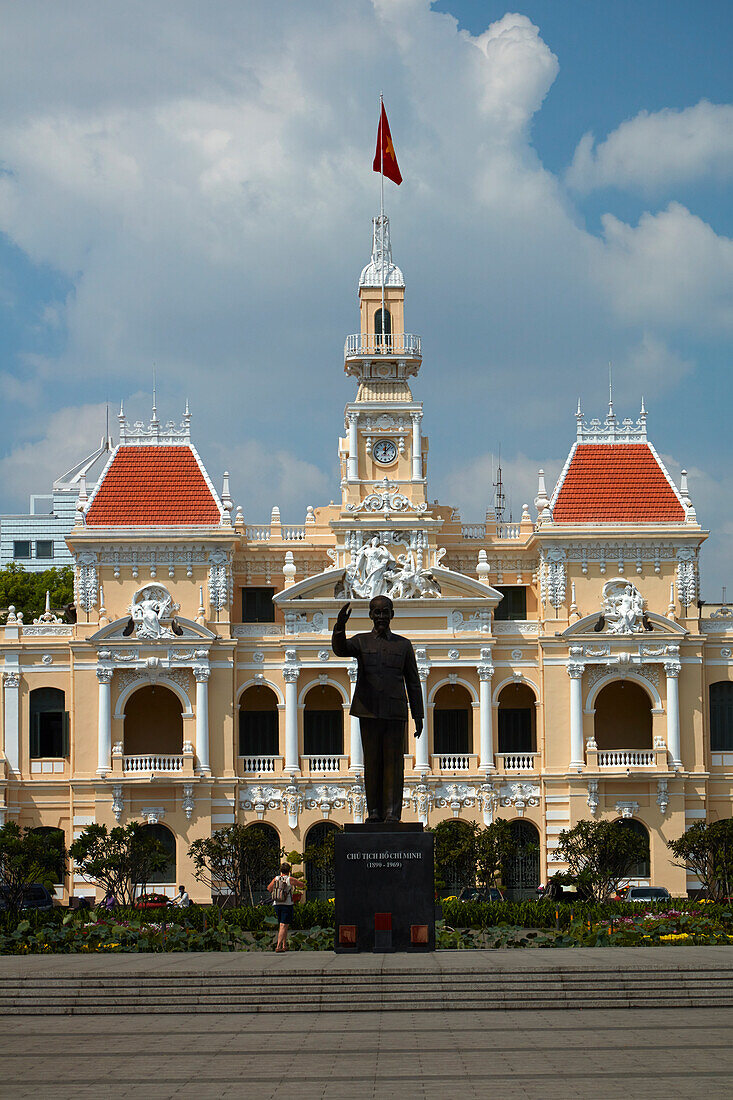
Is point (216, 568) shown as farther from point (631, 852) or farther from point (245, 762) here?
point (631, 852)

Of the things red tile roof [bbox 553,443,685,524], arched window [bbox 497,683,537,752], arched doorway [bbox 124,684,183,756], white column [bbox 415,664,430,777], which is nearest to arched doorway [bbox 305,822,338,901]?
white column [bbox 415,664,430,777]

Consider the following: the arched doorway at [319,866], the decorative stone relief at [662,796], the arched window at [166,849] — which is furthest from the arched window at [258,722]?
the decorative stone relief at [662,796]

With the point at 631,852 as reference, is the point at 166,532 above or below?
above

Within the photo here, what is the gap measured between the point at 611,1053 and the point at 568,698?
4056cm

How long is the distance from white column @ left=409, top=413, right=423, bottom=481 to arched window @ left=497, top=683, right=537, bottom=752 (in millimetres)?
8889

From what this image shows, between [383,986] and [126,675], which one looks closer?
[383,986]

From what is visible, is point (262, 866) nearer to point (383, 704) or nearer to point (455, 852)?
point (455, 852)

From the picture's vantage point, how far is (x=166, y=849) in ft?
188

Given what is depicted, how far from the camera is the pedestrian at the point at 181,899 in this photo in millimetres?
49053

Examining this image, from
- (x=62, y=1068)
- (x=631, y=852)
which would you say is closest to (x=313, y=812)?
(x=631, y=852)

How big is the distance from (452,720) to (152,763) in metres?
11.6

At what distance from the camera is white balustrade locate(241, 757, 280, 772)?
5900cm

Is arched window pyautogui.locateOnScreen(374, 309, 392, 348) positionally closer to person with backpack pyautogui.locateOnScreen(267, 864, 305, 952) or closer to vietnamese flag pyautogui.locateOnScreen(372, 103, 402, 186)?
vietnamese flag pyautogui.locateOnScreen(372, 103, 402, 186)

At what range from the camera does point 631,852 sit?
47.0 meters
